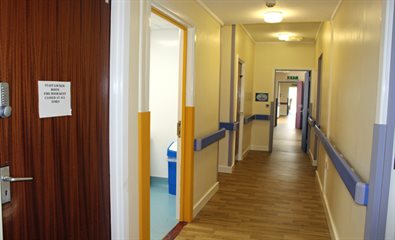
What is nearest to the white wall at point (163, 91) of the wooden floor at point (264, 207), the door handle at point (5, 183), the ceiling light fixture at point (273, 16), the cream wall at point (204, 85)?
the cream wall at point (204, 85)

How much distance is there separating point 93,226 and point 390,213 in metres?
1.74

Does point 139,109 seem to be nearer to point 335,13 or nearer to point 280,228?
point 280,228

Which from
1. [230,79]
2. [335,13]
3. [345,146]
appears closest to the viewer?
[345,146]

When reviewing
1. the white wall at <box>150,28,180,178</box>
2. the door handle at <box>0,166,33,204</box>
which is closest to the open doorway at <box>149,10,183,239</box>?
the white wall at <box>150,28,180,178</box>

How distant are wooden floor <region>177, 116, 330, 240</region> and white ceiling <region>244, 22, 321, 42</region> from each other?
273cm

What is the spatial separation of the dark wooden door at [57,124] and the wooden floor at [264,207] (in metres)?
1.60

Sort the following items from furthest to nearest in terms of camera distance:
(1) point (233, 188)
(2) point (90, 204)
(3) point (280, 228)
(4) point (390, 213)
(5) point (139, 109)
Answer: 1. (1) point (233, 188)
2. (3) point (280, 228)
3. (5) point (139, 109)
4. (2) point (90, 204)
5. (4) point (390, 213)

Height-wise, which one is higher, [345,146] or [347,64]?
[347,64]

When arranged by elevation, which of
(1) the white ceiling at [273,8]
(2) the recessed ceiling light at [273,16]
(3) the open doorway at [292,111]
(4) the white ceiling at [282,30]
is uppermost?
(4) the white ceiling at [282,30]

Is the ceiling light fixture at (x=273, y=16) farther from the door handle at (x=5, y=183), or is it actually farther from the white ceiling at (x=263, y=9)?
the door handle at (x=5, y=183)

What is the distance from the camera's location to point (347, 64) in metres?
2.86

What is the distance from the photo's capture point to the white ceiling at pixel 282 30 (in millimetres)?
5836

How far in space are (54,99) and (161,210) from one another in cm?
257

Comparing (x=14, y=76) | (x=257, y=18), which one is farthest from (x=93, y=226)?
(x=257, y=18)
